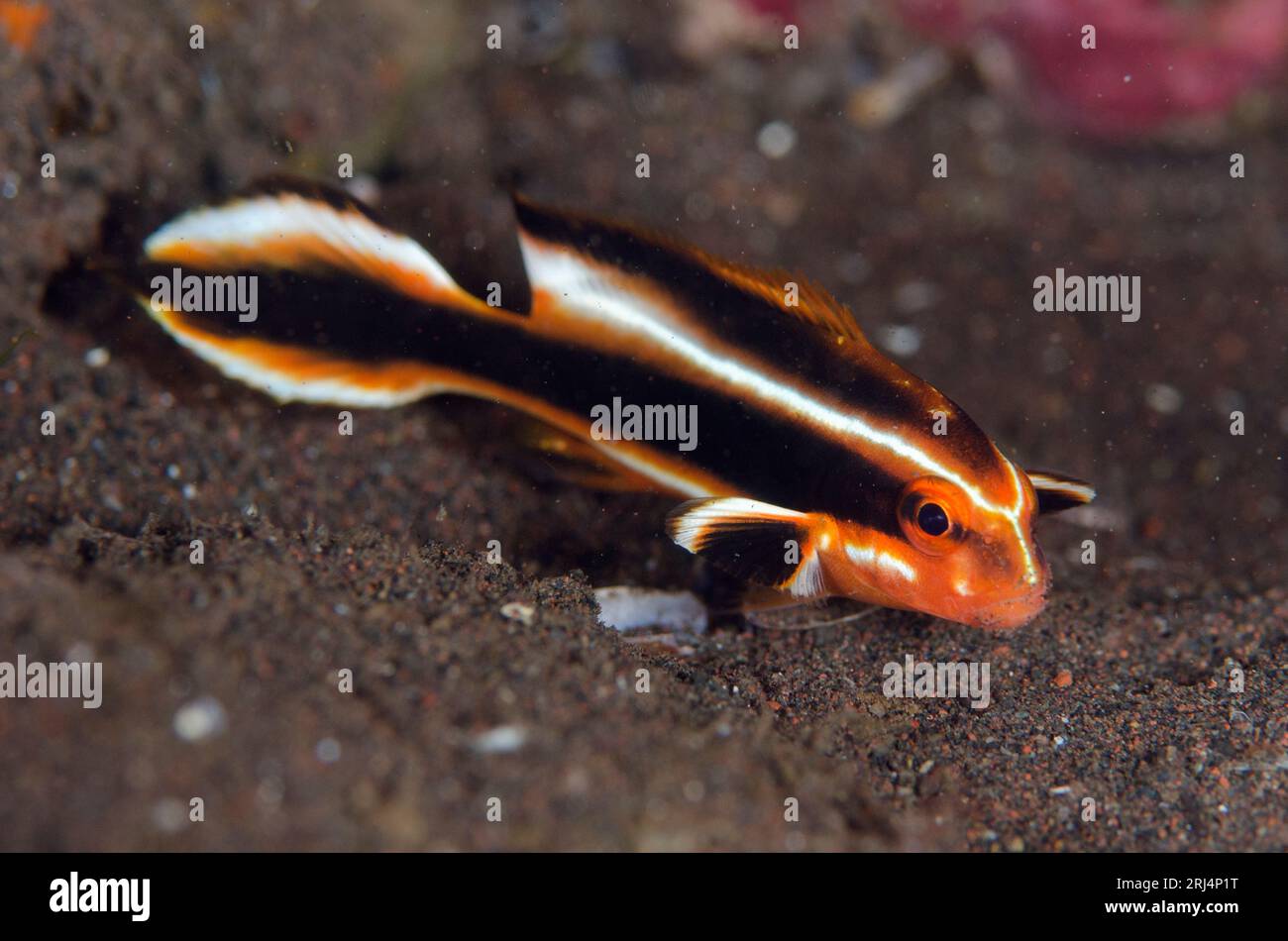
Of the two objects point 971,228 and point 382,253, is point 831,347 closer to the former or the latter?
point 382,253

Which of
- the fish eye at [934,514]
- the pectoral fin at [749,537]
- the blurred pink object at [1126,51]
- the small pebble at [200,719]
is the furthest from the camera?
the blurred pink object at [1126,51]

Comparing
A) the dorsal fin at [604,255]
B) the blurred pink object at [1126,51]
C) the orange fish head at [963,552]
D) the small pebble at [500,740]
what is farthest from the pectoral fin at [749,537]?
the blurred pink object at [1126,51]

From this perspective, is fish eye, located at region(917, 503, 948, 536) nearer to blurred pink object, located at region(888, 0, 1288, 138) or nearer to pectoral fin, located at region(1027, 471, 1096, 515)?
Answer: pectoral fin, located at region(1027, 471, 1096, 515)

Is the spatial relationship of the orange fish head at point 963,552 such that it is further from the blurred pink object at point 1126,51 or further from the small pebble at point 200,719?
the blurred pink object at point 1126,51

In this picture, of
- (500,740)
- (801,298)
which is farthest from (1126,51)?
(500,740)

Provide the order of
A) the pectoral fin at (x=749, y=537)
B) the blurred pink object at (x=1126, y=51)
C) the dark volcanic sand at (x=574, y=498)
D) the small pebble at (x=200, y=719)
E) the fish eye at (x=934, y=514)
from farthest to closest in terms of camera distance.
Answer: the blurred pink object at (x=1126, y=51), the pectoral fin at (x=749, y=537), the fish eye at (x=934, y=514), the dark volcanic sand at (x=574, y=498), the small pebble at (x=200, y=719)

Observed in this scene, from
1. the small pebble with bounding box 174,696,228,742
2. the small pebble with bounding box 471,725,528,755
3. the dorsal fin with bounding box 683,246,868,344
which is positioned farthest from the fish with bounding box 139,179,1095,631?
the small pebble with bounding box 174,696,228,742
